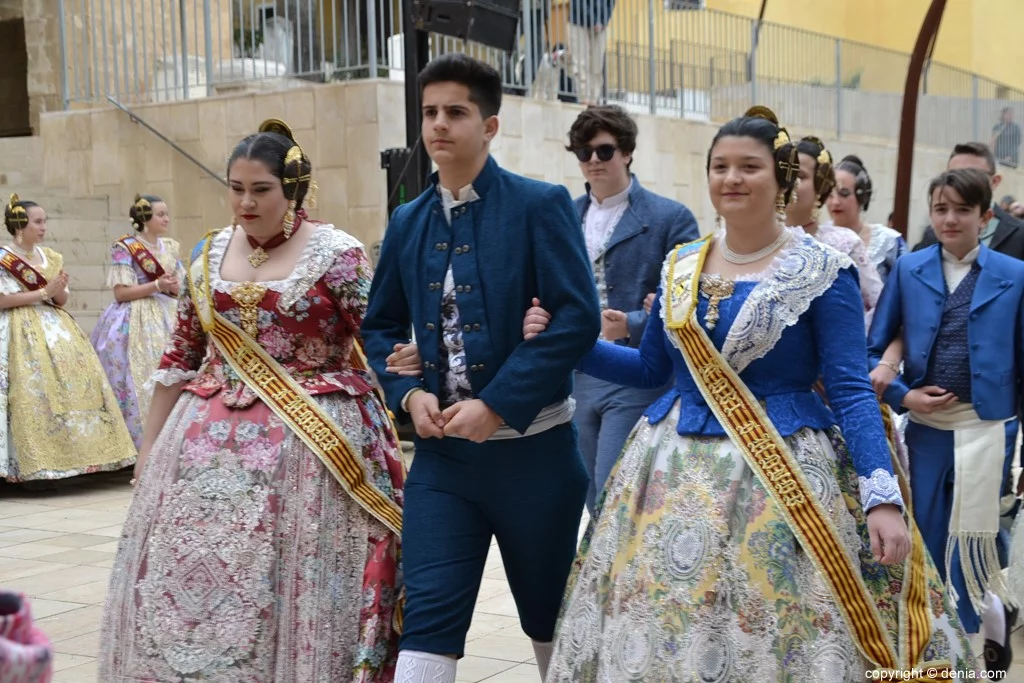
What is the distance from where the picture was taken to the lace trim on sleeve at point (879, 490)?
3146mm

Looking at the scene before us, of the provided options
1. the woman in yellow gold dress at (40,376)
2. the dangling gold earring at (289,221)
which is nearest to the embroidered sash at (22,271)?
the woman in yellow gold dress at (40,376)

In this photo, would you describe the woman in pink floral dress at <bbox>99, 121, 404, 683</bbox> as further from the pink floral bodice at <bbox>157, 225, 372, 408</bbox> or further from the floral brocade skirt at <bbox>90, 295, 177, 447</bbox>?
the floral brocade skirt at <bbox>90, 295, 177, 447</bbox>

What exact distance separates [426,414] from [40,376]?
674 cm

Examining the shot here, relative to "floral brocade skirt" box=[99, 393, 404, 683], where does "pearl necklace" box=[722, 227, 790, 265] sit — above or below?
above

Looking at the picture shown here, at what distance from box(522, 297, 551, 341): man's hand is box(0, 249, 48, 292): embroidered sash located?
22.6ft

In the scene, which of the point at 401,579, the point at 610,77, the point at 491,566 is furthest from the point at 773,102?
the point at 401,579

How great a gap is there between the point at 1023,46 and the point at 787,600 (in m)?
24.5

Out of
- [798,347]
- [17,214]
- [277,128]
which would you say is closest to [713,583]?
[798,347]

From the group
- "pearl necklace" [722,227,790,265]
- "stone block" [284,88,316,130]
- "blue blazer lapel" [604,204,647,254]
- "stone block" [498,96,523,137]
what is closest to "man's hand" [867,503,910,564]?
"pearl necklace" [722,227,790,265]

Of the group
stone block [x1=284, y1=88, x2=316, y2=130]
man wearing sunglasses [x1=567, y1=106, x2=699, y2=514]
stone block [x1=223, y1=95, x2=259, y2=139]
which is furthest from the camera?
stone block [x1=223, y1=95, x2=259, y2=139]

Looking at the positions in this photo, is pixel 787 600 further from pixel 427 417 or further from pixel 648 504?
pixel 427 417

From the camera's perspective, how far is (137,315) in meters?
10.4

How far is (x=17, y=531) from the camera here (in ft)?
26.5

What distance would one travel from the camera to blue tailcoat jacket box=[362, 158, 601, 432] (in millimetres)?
3463
